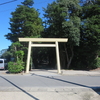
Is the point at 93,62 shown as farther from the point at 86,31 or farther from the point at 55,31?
the point at 55,31

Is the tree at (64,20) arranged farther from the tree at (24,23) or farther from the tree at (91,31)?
the tree at (24,23)

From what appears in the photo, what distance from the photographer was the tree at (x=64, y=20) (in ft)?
60.1

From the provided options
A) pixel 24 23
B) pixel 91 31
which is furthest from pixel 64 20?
pixel 24 23

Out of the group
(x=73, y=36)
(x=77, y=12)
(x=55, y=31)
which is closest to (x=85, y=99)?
(x=73, y=36)

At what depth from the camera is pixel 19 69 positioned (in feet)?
53.5

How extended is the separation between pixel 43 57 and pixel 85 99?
23.6m

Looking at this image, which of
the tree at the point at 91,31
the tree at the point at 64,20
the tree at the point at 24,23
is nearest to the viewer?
the tree at the point at 91,31

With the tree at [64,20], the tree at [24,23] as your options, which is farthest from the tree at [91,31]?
the tree at [24,23]

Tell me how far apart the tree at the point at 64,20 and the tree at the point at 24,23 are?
246 centimetres

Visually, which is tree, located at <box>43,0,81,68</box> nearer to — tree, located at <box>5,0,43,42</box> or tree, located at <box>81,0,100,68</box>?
tree, located at <box>81,0,100,68</box>

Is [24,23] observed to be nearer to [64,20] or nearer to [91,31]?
[64,20]

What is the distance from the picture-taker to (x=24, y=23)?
2216 cm

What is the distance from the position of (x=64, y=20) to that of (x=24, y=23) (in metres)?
6.72

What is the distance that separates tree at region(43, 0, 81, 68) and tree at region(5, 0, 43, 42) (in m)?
2.46
